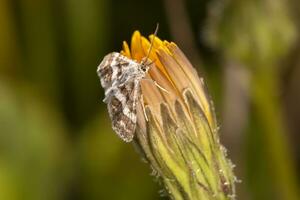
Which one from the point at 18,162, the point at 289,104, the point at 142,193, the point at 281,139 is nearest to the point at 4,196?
the point at 18,162

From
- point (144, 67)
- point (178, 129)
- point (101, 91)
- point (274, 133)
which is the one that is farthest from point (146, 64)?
point (101, 91)

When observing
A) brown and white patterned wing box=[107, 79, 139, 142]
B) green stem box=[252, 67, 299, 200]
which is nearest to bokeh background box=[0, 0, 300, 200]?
green stem box=[252, 67, 299, 200]

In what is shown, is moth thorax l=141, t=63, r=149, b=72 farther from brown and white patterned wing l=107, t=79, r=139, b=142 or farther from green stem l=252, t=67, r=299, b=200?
green stem l=252, t=67, r=299, b=200

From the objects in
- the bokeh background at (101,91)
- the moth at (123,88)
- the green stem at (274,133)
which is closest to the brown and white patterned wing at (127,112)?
the moth at (123,88)

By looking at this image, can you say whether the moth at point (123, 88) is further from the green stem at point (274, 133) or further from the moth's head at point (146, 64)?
the green stem at point (274, 133)

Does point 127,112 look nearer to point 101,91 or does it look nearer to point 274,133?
point 274,133
